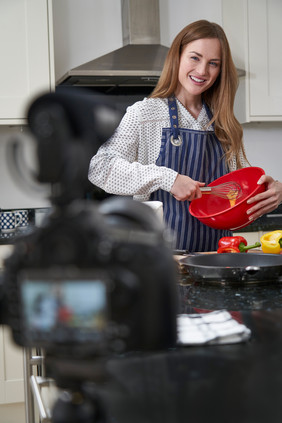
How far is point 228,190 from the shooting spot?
1983 millimetres

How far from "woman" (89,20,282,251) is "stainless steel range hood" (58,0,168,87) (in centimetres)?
104

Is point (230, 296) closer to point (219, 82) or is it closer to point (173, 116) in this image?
point (173, 116)

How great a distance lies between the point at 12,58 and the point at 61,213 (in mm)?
2812

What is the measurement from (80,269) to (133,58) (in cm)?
300

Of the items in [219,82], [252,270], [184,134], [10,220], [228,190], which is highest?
[219,82]

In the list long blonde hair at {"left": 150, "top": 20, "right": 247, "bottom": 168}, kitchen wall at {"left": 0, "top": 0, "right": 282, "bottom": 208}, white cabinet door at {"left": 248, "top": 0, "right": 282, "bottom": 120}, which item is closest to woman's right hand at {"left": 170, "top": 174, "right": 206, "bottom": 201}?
long blonde hair at {"left": 150, "top": 20, "right": 247, "bottom": 168}

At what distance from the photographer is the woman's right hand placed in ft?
5.85

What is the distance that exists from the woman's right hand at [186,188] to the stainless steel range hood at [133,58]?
4.66 ft

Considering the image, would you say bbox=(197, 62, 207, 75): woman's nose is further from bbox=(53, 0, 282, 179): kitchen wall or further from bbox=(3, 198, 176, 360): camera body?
bbox=(3, 198, 176, 360): camera body

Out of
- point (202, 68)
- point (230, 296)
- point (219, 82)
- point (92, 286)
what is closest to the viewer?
point (92, 286)

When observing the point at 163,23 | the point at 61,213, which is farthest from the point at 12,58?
the point at 61,213

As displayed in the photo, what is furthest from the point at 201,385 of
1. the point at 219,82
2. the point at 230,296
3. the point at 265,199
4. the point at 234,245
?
the point at 219,82

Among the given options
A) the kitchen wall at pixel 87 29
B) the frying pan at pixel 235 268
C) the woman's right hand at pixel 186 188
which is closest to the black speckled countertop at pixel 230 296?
the frying pan at pixel 235 268

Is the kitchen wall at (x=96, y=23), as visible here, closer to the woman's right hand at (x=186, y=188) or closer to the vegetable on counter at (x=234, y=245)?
the woman's right hand at (x=186, y=188)
